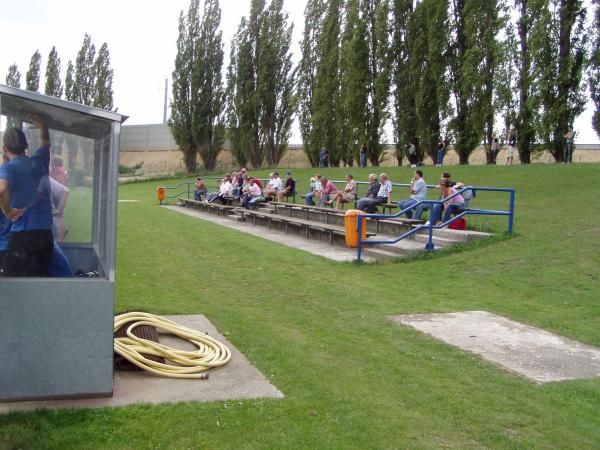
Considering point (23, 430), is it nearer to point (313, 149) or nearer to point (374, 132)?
point (374, 132)

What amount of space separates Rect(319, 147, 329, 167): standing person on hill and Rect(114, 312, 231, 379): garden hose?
113ft

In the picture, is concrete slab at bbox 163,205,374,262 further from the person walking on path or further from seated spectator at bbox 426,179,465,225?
the person walking on path

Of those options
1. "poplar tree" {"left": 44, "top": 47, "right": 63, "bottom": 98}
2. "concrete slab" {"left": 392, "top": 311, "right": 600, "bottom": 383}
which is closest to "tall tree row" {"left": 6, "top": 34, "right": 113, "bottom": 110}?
"poplar tree" {"left": 44, "top": 47, "right": 63, "bottom": 98}

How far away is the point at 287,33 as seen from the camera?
48344mm

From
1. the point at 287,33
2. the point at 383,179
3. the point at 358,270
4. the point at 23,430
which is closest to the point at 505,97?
the point at 383,179

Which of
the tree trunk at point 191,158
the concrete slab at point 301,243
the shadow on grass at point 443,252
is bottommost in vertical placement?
the concrete slab at point 301,243

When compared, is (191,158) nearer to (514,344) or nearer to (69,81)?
(69,81)

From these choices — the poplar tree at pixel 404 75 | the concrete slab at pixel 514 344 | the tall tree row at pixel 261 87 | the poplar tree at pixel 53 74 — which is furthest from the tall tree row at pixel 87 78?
the concrete slab at pixel 514 344

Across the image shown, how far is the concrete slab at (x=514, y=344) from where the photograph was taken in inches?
235

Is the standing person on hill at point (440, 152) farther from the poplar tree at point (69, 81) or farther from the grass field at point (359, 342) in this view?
the poplar tree at point (69, 81)

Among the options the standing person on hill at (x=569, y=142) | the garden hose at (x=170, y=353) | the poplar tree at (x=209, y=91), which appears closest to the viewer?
the garden hose at (x=170, y=353)

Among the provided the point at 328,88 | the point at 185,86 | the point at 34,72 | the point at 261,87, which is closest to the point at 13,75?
the point at 34,72

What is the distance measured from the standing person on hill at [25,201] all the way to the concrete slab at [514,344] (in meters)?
4.21

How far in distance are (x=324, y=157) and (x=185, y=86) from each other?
16199 millimetres
